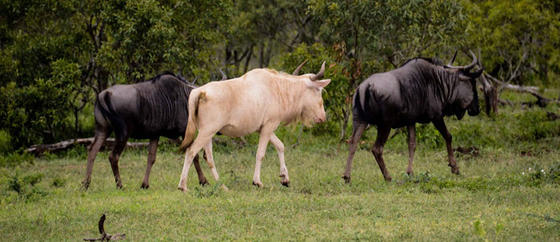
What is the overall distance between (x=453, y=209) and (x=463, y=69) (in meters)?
3.96

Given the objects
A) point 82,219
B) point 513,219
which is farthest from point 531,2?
point 82,219

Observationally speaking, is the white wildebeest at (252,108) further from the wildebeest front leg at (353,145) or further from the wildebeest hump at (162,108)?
the wildebeest hump at (162,108)

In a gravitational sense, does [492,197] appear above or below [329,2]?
below

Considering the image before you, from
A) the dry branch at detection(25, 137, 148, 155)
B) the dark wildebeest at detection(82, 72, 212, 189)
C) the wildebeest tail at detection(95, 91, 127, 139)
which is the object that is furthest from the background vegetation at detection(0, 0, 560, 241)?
the wildebeest tail at detection(95, 91, 127, 139)

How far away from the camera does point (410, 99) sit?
11.7m

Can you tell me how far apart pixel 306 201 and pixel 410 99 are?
299 centimetres

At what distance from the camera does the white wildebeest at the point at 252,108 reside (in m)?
10.3

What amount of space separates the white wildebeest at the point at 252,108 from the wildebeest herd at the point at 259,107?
A: 0.04ft

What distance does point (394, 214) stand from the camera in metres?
8.84

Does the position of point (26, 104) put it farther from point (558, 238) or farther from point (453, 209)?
point (558, 238)

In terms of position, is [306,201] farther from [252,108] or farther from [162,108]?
[162,108]

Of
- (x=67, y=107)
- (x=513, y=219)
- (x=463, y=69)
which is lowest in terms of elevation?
(x=67, y=107)

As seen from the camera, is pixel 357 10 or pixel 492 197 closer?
pixel 492 197

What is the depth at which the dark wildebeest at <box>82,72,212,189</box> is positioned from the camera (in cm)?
1127
